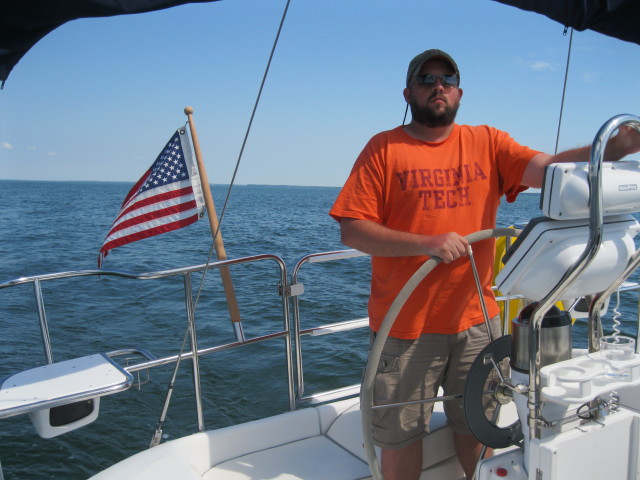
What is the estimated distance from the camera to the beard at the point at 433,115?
6.37 feet

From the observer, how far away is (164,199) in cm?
351

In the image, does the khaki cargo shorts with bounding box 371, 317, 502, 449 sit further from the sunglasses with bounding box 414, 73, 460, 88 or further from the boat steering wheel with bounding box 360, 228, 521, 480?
the sunglasses with bounding box 414, 73, 460, 88

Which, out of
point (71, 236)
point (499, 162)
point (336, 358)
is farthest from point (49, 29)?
point (71, 236)

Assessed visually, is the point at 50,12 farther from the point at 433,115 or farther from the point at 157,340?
the point at 157,340

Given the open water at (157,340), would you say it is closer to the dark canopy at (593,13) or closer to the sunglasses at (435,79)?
the dark canopy at (593,13)

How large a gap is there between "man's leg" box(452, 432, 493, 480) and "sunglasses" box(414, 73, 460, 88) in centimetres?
129

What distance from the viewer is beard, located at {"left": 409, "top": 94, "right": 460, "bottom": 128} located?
194 cm

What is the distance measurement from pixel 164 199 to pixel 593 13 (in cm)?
250

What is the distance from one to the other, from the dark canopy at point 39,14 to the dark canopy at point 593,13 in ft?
4.26

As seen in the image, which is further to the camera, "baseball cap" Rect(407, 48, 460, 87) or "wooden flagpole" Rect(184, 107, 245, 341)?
"wooden flagpole" Rect(184, 107, 245, 341)

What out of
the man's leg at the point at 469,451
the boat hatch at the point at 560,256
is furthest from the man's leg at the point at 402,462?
the boat hatch at the point at 560,256

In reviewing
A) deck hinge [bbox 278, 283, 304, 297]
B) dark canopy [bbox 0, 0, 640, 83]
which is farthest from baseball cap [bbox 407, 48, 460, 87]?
deck hinge [bbox 278, 283, 304, 297]

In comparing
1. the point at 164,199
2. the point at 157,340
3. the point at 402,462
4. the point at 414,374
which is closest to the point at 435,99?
the point at 414,374

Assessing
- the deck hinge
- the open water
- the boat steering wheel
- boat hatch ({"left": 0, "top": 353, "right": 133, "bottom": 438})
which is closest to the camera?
the boat steering wheel
